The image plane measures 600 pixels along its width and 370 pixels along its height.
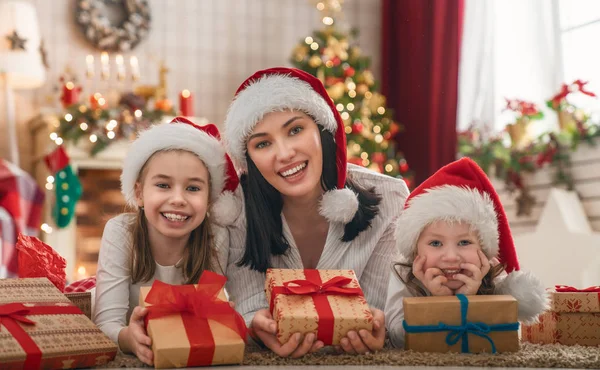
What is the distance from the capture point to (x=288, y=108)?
6.48 feet

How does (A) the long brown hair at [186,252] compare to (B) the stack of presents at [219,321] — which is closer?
(B) the stack of presents at [219,321]

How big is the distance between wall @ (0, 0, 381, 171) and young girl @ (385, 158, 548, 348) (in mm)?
3900

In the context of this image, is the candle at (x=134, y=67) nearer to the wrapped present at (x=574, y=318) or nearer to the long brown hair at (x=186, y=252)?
the long brown hair at (x=186, y=252)

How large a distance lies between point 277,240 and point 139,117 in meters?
2.89

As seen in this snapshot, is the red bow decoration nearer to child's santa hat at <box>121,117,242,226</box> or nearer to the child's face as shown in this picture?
the child's face

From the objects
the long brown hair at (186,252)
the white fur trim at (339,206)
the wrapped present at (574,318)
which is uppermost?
the white fur trim at (339,206)

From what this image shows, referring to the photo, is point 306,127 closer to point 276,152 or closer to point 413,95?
point 276,152

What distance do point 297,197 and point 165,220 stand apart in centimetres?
43

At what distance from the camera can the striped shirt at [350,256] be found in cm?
201

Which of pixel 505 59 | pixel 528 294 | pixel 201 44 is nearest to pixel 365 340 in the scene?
pixel 528 294

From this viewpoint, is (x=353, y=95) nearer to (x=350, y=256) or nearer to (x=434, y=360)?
(x=350, y=256)

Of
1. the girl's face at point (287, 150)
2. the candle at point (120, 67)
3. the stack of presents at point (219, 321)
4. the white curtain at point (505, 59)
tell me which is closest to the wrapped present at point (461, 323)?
the stack of presents at point (219, 321)

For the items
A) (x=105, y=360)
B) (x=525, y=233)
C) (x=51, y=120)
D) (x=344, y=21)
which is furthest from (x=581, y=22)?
(x=105, y=360)

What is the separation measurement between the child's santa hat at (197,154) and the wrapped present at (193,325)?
15.2 inches
